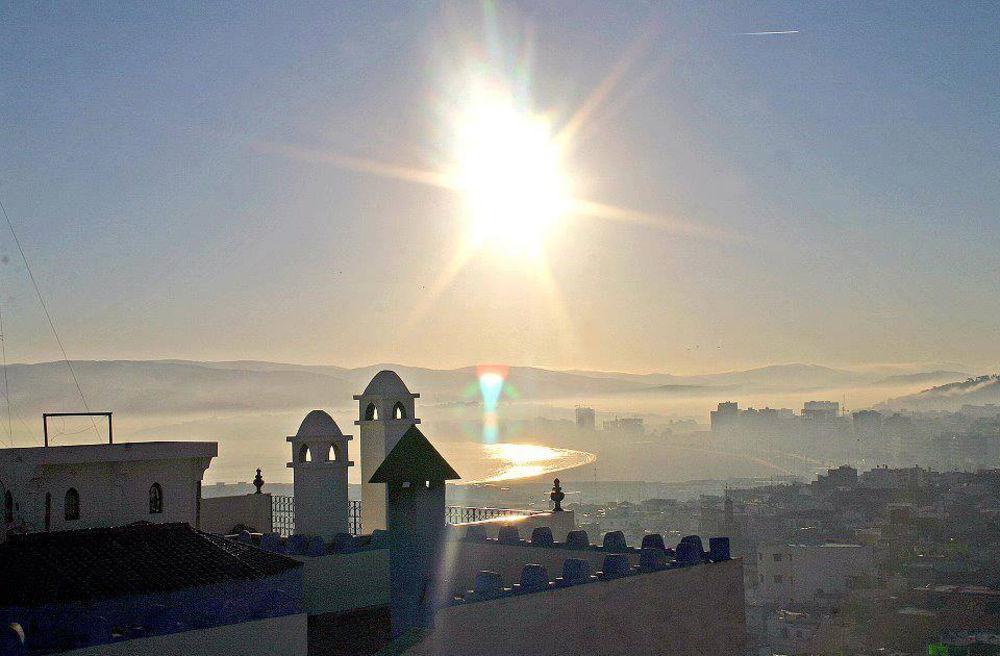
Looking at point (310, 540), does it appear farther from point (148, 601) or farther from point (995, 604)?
point (995, 604)


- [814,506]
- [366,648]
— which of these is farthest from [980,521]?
[366,648]

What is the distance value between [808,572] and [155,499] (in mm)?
51519

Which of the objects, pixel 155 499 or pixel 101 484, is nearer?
pixel 101 484

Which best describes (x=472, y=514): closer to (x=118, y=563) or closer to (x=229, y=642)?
(x=118, y=563)

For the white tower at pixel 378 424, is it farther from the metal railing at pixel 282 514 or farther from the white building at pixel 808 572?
the white building at pixel 808 572

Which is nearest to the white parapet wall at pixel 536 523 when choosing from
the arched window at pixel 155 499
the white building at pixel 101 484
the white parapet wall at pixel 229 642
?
the white building at pixel 101 484

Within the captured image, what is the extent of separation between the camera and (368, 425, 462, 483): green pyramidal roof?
35.8 feet

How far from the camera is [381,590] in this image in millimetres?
14445

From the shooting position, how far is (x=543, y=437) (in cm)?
14025

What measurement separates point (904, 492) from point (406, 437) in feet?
333

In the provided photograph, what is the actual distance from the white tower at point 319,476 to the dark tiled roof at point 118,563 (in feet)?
10.2

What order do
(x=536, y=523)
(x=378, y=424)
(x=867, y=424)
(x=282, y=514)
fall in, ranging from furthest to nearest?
1. (x=867, y=424)
2. (x=282, y=514)
3. (x=378, y=424)
4. (x=536, y=523)

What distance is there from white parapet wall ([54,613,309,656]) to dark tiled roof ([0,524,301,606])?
191 cm

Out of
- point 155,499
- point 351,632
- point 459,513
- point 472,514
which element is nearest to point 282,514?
point 155,499
